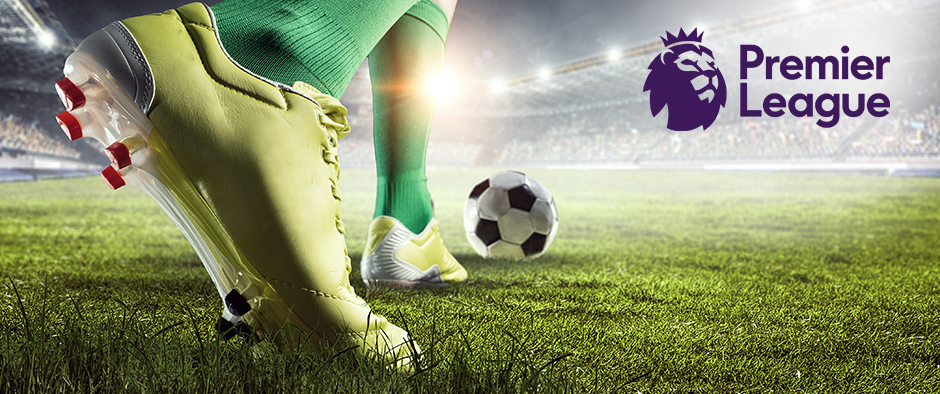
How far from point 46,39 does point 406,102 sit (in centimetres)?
1572

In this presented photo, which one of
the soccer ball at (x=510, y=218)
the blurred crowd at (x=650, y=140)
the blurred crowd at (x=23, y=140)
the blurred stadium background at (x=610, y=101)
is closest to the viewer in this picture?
the soccer ball at (x=510, y=218)

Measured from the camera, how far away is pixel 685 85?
12.1 meters

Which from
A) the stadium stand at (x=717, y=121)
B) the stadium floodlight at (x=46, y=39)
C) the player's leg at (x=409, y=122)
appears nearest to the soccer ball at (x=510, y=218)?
the player's leg at (x=409, y=122)

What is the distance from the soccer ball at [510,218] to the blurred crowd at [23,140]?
16.7 meters

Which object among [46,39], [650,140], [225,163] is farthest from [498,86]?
[225,163]

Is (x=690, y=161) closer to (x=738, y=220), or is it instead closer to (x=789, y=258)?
(x=738, y=220)

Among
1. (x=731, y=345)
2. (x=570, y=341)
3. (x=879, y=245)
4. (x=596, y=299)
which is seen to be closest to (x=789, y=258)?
(x=879, y=245)

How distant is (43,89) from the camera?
1641 centimetres

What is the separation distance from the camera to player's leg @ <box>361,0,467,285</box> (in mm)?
1415

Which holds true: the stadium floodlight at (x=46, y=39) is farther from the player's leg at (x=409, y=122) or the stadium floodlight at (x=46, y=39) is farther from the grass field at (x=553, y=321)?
the player's leg at (x=409, y=122)

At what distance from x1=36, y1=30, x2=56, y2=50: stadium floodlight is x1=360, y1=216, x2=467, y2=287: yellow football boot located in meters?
15.4

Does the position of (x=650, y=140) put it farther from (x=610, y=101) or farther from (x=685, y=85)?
(x=685, y=85)

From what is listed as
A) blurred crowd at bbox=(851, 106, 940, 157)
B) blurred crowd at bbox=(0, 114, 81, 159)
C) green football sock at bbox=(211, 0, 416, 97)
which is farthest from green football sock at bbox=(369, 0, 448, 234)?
blurred crowd at bbox=(0, 114, 81, 159)

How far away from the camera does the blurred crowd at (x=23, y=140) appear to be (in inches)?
558
